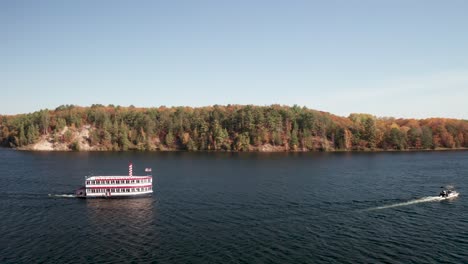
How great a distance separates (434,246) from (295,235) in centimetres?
2768

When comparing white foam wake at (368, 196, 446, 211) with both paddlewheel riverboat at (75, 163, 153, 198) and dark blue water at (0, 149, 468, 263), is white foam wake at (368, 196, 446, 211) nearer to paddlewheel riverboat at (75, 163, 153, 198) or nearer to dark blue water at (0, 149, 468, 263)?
dark blue water at (0, 149, 468, 263)

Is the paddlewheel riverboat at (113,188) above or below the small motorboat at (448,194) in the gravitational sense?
Result: above

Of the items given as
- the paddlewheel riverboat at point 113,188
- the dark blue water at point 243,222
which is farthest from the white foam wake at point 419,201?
the paddlewheel riverboat at point 113,188

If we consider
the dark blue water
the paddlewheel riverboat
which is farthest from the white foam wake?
the paddlewheel riverboat

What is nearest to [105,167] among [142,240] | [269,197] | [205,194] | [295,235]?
[205,194]

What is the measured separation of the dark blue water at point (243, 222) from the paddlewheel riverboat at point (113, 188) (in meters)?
5.01

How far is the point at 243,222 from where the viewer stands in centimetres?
8544

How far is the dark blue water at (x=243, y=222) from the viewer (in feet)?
220

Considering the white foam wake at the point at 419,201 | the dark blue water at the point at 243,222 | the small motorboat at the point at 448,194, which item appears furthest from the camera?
the small motorboat at the point at 448,194

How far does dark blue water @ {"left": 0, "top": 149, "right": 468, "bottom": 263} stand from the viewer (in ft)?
220

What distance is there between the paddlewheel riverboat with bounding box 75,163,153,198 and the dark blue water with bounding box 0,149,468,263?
16.4 feet

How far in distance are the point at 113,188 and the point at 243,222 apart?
5122 cm

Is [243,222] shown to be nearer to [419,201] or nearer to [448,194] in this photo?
[419,201]

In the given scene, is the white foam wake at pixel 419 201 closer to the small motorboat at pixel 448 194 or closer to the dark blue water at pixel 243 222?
the dark blue water at pixel 243 222
